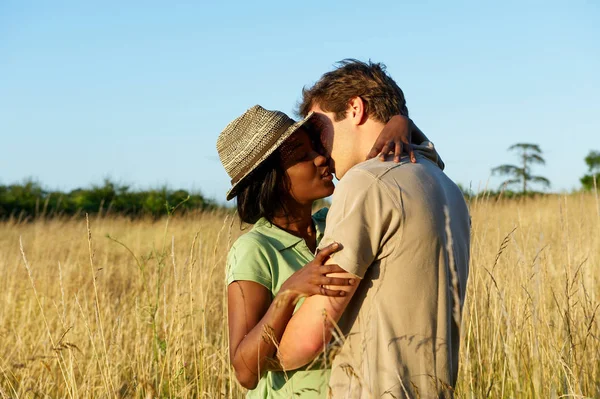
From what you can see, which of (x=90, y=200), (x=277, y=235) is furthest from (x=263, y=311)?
(x=90, y=200)

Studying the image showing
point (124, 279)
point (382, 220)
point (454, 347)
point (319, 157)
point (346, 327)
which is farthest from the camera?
point (124, 279)

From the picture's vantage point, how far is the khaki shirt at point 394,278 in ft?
4.98

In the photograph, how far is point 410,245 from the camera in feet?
5.12

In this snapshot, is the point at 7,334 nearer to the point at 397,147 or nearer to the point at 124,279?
the point at 124,279

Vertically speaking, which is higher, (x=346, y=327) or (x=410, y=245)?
(x=410, y=245)

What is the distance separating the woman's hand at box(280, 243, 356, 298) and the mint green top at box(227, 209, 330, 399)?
493mm

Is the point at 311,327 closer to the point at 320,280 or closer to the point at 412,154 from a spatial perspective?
the point at 320,280

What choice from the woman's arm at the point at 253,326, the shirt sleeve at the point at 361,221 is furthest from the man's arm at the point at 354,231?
the woman's arm at the point at 253,326

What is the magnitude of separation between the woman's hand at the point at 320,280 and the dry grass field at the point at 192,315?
0.50 meters

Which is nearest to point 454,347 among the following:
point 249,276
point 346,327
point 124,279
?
point 346,327

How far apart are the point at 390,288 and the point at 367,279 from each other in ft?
0.21

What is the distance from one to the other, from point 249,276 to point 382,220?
714 millimetres

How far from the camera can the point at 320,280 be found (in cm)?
156

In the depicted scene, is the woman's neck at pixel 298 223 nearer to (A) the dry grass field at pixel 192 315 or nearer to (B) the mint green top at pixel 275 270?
(B) the mint green top at pixel 275 270
